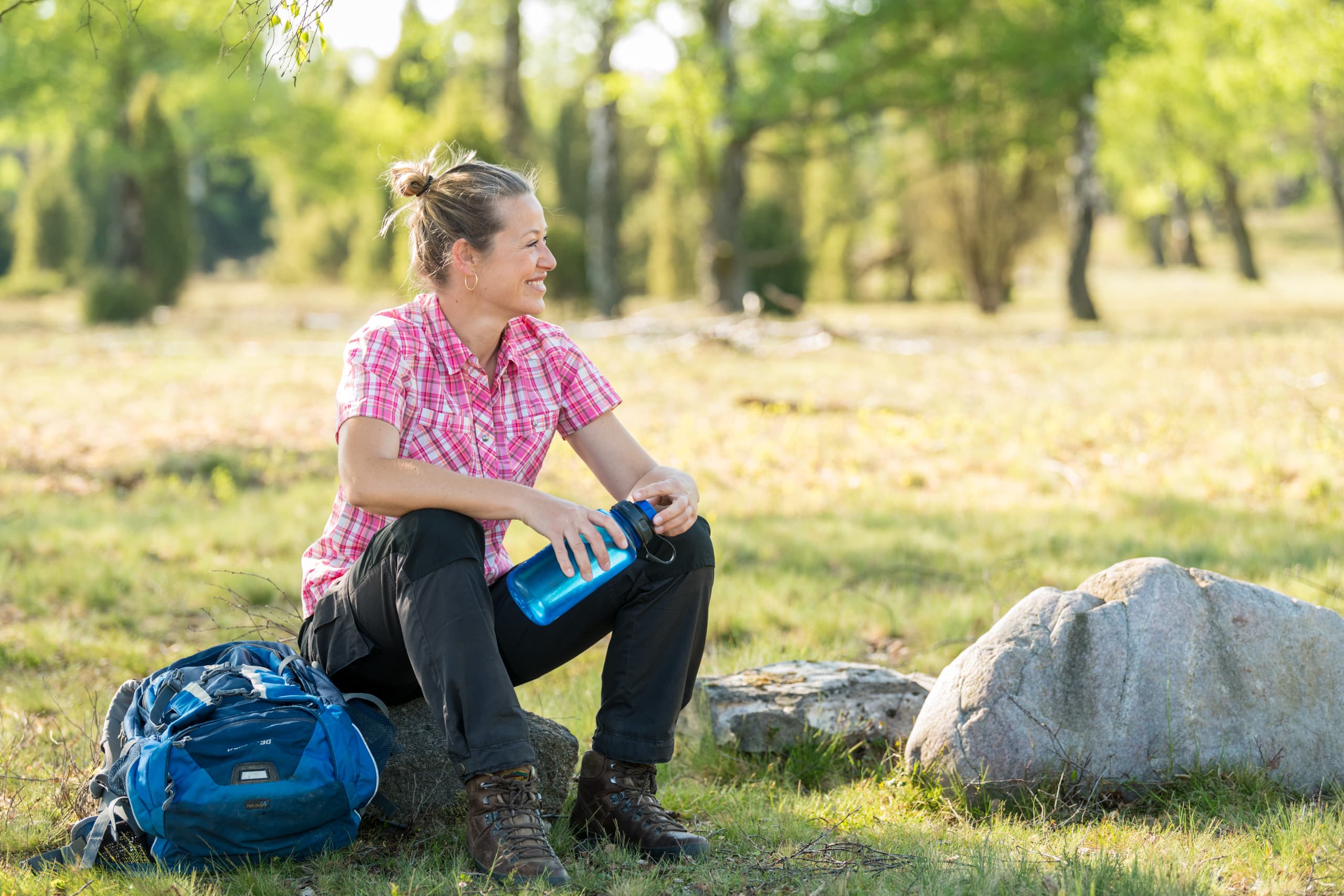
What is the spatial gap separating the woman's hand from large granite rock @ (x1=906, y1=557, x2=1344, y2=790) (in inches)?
39.9

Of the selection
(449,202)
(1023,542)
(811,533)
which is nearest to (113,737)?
(449,202)

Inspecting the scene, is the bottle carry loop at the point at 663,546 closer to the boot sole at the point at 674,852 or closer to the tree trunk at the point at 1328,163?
the boot sole at the point at 674,852

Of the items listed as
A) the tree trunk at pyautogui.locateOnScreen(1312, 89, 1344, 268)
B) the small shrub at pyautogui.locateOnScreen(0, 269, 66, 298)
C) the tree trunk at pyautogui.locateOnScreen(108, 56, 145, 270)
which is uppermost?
the tree trunk at pyautogui.locateOnScreen(1312, 89, 1344, 268)

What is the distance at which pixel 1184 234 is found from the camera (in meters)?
44.0

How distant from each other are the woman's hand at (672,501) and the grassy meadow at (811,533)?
822 millimetres

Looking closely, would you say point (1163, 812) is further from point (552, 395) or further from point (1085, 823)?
point (552, 395)

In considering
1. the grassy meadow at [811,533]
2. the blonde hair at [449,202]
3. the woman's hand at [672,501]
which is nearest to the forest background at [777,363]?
the grassy meadow at [811,533]

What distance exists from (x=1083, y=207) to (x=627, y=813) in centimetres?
1886

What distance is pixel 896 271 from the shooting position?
32500 mm

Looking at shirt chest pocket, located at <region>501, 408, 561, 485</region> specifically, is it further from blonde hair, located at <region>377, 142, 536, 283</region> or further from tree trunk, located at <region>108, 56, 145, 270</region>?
tree trunk, located at <region>108, 56, 145, 270</region>

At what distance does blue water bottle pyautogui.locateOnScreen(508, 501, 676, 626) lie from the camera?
2951 millimetres

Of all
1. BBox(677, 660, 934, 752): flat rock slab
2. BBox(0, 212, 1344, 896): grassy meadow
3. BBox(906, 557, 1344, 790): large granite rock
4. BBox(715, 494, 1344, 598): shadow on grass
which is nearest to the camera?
BBox(0, 212, 1344, 896): grassy meadow

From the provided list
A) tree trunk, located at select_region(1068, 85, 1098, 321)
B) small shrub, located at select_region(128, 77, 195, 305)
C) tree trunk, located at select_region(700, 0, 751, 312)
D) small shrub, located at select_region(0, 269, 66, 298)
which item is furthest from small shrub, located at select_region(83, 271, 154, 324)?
tree trunk, located at select_region(1068, 85, 1098, 321)

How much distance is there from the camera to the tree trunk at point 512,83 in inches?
850
